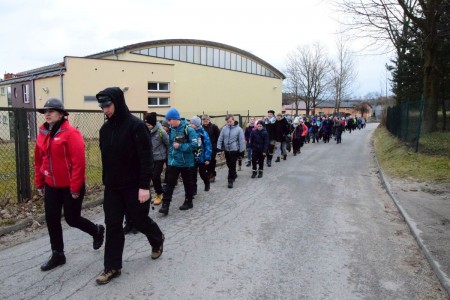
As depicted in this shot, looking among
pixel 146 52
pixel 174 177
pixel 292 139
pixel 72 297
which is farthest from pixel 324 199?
pixel 146 52

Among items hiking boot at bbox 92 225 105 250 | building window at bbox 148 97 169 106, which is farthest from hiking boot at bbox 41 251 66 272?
building window at bbox 148 97 169 106

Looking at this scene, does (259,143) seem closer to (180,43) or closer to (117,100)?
(117,100)

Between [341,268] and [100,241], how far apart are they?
9.78 feet

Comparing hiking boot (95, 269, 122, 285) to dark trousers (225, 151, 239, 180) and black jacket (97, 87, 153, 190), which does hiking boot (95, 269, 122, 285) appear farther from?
dark trousers (225, 151, 239, 180)

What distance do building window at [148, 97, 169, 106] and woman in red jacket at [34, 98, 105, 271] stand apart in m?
28.2

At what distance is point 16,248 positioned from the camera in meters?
4.98

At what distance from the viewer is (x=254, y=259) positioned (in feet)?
14.7

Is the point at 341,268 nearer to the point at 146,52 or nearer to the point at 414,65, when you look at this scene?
the point at 414,65

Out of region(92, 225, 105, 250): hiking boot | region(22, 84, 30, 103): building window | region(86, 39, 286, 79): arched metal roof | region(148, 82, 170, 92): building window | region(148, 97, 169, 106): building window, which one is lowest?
region(92, 225, 105, 250): hiking boot

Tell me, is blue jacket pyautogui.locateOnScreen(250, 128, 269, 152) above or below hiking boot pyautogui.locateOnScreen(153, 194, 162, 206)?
above

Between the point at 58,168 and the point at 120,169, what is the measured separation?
2.48 ft

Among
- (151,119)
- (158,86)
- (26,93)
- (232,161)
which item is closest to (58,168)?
(151,119)

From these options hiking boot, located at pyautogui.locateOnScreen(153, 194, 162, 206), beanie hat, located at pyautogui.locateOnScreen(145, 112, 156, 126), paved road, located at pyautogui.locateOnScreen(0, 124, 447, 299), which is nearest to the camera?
→ paved road, located at pyautogui.locateOnScreen(0, 124, 447, 299)

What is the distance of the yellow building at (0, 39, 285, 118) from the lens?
27.6m
